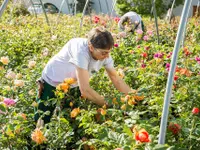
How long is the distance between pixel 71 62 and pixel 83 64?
0.11 meters

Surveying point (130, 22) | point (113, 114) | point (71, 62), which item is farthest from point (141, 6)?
point (113, 114)

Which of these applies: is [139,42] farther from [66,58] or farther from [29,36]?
[66,58]

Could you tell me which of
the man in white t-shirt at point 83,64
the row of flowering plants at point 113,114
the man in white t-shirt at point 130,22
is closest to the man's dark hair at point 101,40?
the man in white t-shirt at point 83,64

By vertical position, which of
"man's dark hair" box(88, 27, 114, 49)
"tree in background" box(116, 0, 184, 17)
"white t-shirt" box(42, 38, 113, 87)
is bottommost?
"tree in background" box(116, 0, 184, 17)

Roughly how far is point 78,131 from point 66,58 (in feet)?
1.75

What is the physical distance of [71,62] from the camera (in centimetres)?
245

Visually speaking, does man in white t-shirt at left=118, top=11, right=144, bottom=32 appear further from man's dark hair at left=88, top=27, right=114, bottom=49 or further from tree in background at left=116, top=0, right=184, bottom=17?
tree in background at left=116, top=0, right=184, bottom=17

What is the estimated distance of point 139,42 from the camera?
4820 millimetres

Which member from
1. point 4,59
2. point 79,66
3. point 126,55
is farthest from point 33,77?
point 126,55

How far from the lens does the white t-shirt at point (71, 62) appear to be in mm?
2396

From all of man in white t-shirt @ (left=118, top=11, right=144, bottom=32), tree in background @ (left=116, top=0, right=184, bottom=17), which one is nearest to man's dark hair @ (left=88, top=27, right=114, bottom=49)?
man in white t-shirt @ (left=118, top=11, right=144, bottom=32)

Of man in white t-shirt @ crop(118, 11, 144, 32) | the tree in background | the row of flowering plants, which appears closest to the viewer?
the row of flowering plants

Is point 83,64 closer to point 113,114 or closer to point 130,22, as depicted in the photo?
point 113,114

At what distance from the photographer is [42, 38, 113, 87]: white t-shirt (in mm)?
2396
